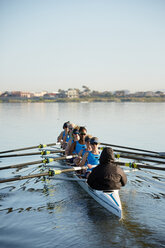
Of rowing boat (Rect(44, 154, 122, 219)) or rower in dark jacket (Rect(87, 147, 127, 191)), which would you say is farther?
rower in dark jacket (Rect(87, 147, 127, 191))

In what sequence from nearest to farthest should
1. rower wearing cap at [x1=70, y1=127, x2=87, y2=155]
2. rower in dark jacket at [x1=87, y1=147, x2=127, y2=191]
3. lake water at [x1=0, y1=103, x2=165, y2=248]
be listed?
lake water at [x1=0, y1=103, x2=165, y2=248]
rower in dark jacket at [x1=87, y1=147, x2=127, y2=191]
rower wearing cap at [x1=70, y1=127, x2=87, y2=155]

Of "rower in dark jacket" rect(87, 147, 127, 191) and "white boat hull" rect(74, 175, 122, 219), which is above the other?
"rower in dark jacket" rect(87, 147, 127, 191)

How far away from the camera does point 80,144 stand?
1022cm

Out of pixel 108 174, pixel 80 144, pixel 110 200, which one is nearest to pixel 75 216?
pixel 110 200

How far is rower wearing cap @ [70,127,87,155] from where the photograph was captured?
957cm

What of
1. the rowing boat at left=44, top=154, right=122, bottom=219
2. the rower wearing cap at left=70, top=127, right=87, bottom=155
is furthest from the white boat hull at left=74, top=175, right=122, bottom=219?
the rower wearing cap at left=70, top=127, right=87, bottom=155

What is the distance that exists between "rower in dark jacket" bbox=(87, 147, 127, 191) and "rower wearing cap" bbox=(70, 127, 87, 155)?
9.87ft

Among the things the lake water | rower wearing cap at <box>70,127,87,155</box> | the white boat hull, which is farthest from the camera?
rower wearing cap at <box>70,127,87,155</box>

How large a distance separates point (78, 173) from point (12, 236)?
412 centimetres

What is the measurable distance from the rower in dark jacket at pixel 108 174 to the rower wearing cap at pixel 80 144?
3.01m

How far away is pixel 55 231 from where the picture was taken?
19.8ft

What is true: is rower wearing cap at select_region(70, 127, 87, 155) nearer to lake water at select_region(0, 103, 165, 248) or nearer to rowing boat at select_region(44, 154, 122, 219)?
lake water at select_region(0, 103, 165, 248)

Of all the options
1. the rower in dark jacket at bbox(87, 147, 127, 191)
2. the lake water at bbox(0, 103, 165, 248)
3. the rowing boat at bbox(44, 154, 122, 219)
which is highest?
the rower in dark jacket at bbox(87, 147, 127, 191)

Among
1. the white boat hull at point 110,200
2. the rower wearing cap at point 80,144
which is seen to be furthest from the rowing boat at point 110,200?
the rower wearing cap at point 80,144
